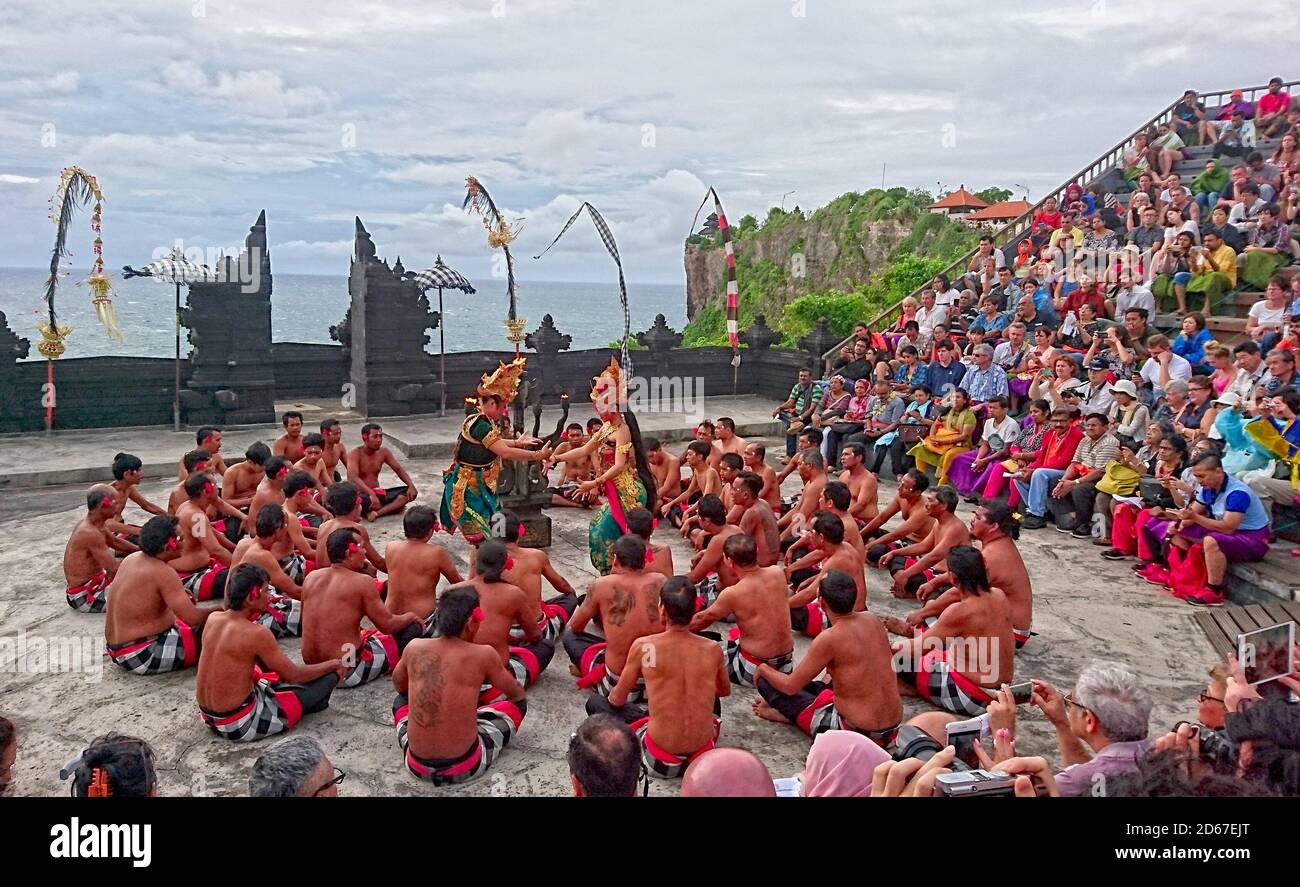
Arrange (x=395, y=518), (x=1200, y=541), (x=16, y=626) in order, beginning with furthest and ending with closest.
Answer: (x=395, y=518) < (x=1200, y=541) < (x=16, y=626)

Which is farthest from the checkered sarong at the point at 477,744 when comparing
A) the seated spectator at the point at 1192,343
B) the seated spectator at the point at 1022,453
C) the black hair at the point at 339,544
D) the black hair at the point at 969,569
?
the seated spectator at the point at 1192,343

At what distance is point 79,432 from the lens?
13773 millimetres

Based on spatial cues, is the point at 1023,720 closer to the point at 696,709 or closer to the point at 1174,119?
the point at 696,709

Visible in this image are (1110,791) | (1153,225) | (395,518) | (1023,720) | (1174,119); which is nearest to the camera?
(1110,791)

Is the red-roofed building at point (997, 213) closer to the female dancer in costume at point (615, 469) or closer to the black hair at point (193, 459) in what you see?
the female dancer in costume at point (615, 469)

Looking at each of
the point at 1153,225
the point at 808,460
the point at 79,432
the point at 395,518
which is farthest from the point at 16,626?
the point at 1153,225

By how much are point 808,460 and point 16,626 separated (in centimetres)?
630

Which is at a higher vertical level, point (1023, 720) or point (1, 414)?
point (1, 414)

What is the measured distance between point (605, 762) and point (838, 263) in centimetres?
4389

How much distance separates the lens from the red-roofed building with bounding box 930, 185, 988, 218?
41.6 meters

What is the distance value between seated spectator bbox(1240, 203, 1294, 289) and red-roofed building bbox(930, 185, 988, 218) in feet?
98.5

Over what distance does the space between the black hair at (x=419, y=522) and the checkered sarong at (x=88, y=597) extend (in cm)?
277

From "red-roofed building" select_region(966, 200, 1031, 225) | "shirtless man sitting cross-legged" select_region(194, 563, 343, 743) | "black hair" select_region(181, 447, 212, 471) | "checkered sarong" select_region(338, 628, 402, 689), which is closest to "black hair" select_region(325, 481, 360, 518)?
"checkered sarong" select_region(338, 628, 402, 689)

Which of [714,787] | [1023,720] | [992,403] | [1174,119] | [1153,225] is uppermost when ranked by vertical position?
[1174,119]
